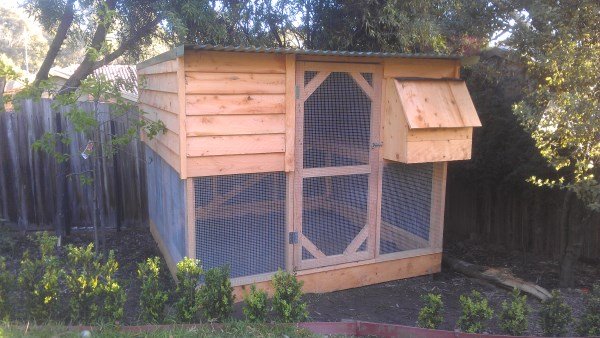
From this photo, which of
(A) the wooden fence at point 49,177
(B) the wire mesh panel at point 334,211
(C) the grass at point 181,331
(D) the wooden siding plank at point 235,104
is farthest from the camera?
(A) the wooden fence at point 49,177

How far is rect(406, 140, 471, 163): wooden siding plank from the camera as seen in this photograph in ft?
17.1

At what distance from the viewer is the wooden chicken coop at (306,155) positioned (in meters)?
4.71

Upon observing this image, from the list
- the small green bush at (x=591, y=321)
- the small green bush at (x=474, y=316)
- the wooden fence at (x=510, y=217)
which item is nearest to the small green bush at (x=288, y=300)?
the small green bush at (x=474, y=316)

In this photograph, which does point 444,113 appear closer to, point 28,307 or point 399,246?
point 399,246

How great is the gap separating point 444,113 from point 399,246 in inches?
62.5

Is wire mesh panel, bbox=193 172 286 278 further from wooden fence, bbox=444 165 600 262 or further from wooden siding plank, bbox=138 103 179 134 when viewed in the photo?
wooden fence, bbox=444 165 600 262

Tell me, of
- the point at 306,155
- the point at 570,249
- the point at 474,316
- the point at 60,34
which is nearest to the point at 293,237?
the point at 306,155

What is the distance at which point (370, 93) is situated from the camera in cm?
539

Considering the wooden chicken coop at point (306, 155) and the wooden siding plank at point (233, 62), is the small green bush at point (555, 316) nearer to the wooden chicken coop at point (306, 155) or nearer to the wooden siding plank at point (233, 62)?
the wooden chicken coop at point (306, 155)

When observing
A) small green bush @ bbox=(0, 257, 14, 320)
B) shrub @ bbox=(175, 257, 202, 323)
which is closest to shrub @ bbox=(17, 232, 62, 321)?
small green bush @ bbox=(0, 257, 14, 320)

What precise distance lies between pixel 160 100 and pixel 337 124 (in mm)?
1883

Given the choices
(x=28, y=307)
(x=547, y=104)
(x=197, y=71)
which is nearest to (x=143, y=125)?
(x=197, y=71)

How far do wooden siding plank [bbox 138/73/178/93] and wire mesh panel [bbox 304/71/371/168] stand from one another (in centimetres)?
124

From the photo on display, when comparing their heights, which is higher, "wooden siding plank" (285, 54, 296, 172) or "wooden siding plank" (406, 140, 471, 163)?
"wooden siding plank" (285, 54, 296, 172)
